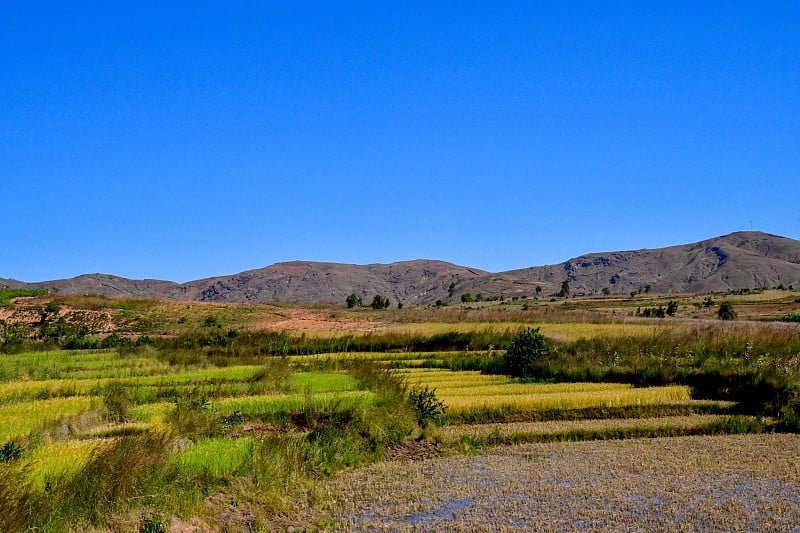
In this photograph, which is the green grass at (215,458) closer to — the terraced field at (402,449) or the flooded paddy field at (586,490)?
the terraced field at (402,449)

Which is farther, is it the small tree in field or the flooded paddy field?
the small tree in field

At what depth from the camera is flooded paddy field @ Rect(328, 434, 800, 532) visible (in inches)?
457

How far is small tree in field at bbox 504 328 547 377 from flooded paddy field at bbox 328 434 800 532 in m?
12.7

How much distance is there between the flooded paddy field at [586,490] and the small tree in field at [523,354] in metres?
12.7

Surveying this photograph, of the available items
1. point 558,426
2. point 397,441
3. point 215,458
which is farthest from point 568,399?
point 215,458

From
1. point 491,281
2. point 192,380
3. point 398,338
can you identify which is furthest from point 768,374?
point 491,281

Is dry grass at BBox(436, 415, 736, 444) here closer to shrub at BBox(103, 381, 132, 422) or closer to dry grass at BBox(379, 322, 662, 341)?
shrub at BBox(103, 381, 132, 422)

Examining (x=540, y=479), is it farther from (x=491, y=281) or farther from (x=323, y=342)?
(x=491, y=281)

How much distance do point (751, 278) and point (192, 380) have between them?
613ft

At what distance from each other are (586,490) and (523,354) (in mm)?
17283

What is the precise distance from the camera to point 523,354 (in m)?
30.5

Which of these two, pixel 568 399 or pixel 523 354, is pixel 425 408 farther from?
pixel 523 354

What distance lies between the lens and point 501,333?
→ 42.0 meters

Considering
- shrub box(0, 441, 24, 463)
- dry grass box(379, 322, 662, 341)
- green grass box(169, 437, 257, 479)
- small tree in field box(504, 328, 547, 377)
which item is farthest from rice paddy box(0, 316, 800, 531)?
dry grass box(379, 322, 662, 341)
